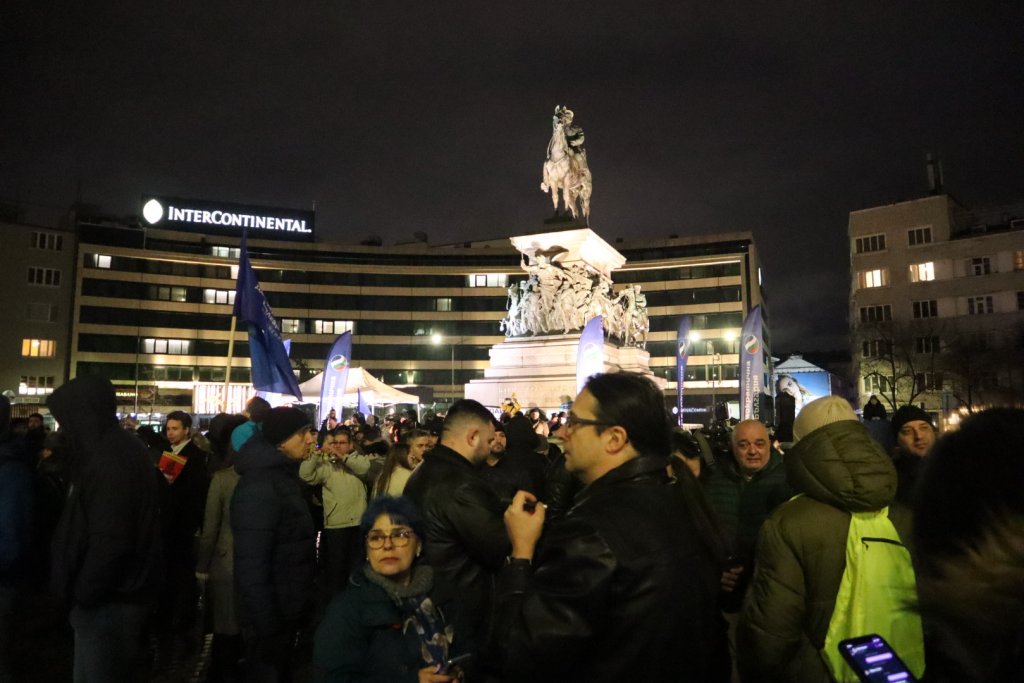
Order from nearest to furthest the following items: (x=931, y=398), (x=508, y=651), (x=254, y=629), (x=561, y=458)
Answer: (x=508, y=651), (x=254, y=629), (x=561, y=458), (x=931, y=398)

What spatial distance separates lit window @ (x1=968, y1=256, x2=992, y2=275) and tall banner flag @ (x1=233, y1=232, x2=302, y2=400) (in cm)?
6019

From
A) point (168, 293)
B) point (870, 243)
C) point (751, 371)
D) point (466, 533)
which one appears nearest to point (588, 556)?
point (466, 533)

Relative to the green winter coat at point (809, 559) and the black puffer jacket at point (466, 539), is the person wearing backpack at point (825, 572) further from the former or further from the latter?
the black puffer jacket at point (466, 539)

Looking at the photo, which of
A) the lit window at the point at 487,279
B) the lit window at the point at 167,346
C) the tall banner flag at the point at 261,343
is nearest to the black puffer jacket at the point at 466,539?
the tall banner flag at the point at 261,343

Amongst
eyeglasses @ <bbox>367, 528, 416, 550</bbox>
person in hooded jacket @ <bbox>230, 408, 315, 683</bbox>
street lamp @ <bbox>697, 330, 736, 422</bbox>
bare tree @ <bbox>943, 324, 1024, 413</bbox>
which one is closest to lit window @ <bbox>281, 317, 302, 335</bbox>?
street lamp @ <bbox>697, 330, 736, 422</bbox>

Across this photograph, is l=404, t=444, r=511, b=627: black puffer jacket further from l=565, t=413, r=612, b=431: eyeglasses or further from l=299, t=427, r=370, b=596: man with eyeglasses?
l=299, t=427, r=370, b=596: man with eyeglasses

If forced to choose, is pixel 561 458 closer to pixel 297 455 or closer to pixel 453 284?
pixel 297 455

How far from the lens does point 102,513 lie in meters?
4.11

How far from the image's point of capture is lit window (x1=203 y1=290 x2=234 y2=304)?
8088 centimetres

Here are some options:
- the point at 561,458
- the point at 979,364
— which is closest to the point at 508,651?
the point at 561,458

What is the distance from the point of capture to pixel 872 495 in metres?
3.19

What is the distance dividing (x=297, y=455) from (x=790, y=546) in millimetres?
3205

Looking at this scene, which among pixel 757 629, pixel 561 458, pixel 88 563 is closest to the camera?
pixel 757 629

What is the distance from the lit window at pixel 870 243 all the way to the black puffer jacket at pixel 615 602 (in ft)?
224
